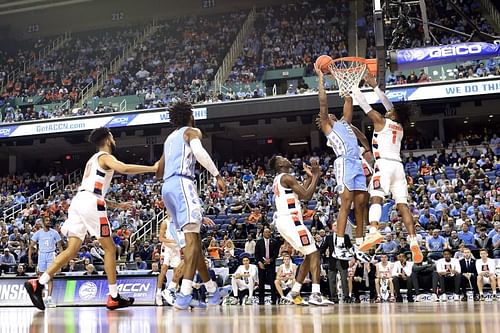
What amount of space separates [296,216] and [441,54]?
3.96 meters

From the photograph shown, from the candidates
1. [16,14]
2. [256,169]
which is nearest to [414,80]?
[256,169]

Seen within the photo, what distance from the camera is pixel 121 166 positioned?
24.6ft

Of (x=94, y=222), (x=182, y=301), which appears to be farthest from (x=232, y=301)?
(x=182, y=301)

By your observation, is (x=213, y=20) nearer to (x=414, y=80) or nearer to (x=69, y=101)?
(x=69, y=101)

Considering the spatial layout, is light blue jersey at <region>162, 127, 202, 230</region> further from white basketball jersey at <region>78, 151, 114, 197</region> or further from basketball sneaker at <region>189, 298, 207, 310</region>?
basketball sneaker at <region>189, 298, 207, 310</region>

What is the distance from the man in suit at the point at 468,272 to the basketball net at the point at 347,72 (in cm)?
609

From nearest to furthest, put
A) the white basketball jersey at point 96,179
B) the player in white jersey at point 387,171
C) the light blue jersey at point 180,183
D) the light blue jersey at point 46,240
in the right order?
the light blue jersey at point 180,183 < the white basketball jersey at point 96,179 < the player in white jersey at point 387,171 < the light blue jersey at point 46,240

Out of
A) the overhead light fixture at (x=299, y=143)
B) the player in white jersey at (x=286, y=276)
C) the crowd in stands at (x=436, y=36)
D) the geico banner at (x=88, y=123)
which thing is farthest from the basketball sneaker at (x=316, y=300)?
the overhead light fixture at (x=299, y=143)

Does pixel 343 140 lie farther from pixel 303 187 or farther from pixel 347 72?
pixel 347 72

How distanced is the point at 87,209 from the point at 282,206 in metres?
2.76

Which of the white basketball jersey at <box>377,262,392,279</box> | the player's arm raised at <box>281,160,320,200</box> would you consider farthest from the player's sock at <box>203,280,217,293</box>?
the white basketball jersey at <box>377,262,392,279</box>

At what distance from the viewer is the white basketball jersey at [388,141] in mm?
8859

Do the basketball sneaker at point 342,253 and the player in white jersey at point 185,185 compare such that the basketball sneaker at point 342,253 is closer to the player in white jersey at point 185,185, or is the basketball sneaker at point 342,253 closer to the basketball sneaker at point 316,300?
the basketball sneaker at point 316,300

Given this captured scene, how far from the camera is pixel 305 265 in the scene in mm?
9281
